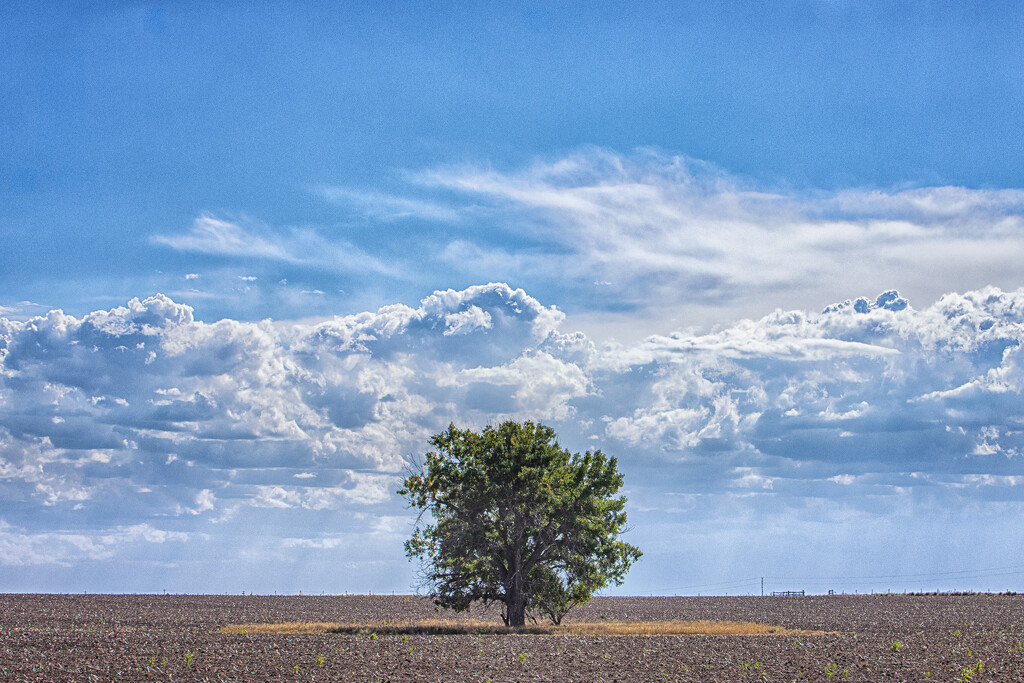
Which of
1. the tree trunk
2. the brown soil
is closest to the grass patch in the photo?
the tree trunk

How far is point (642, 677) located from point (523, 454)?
22653mm

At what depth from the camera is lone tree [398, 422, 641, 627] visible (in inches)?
2238

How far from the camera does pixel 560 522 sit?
57.8 meters

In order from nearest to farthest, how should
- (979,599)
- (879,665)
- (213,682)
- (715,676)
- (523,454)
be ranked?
1. (213,682)
2. (715,676)
3. (879,665)
4. (523,454)
5. (979,599)

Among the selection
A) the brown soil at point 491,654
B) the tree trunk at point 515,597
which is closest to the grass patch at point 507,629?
the tree trunk at point 515,597

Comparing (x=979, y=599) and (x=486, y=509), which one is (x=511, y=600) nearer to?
(x=486, y=509)

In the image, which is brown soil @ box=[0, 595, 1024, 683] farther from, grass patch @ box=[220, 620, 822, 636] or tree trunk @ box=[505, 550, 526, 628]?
tree trunk @ box=[505, 550, 526, 628]

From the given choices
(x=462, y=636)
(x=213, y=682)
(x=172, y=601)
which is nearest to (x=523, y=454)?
(x=462, y=636)

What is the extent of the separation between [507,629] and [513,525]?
6.53m

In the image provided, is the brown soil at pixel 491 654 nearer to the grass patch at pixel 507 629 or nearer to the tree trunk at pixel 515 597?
the grass patch at pixel 507 629

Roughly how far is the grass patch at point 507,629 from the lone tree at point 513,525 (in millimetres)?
1849

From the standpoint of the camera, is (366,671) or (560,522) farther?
(560,522)

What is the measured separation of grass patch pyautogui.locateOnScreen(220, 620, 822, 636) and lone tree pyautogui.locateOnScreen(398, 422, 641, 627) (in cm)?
185

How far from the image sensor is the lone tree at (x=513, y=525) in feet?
186
